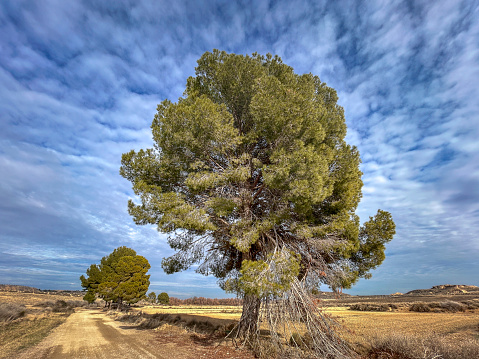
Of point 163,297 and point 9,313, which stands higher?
point 163,297

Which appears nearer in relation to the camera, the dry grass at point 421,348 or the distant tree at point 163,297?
the dry grass at point 421,348

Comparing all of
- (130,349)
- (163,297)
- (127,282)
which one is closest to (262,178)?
(130,349)

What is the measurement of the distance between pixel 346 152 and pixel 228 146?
4958 mm

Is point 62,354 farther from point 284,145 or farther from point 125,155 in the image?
point 284,145

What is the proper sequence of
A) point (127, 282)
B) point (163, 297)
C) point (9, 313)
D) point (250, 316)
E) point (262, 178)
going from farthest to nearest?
point (163, 297) → point (127, 282) → point (9, 313) → point (262, 178) → point (250, 316)

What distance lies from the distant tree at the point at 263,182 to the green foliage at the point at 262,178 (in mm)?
42

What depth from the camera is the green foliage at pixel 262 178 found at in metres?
8.45

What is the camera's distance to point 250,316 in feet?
31.0

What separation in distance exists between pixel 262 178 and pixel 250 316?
216 inches

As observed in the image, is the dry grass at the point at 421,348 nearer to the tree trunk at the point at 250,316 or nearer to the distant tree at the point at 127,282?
the tree trunk at the point at 250,316

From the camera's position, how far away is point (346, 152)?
1014 cm

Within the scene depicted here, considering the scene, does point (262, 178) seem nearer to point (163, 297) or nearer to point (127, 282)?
point (127, 282)

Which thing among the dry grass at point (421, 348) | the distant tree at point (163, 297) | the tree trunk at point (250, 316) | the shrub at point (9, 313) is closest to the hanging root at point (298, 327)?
the tree trunk at point (250, 316)

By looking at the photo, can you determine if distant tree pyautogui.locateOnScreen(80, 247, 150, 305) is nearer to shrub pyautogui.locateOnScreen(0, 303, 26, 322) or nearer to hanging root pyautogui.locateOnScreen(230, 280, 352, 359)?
shrub pyautogui.locateOnScreen(0, 303, 26, 322)
